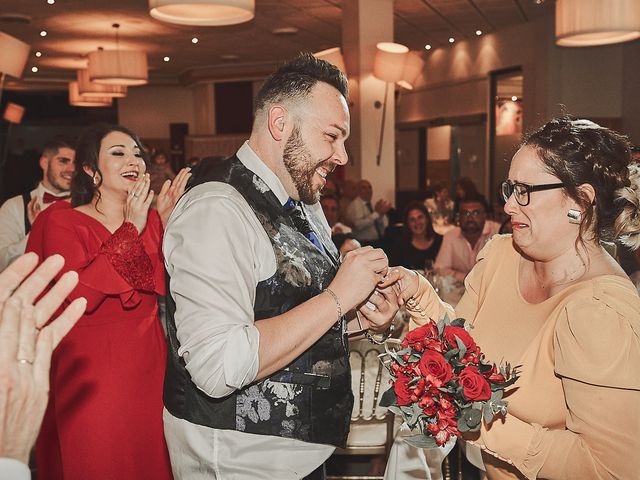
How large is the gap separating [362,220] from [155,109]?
12.7 meters

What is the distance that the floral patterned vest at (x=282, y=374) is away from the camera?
172cm

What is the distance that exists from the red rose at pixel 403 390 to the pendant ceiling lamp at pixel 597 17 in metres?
4.99

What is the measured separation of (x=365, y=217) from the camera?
755 cm

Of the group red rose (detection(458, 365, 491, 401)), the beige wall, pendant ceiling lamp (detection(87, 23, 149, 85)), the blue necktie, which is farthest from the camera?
the beige wall

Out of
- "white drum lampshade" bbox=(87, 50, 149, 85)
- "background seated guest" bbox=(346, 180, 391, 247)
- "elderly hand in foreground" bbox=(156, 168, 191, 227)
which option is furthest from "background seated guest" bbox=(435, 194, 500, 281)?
"white drum lampshade" bbox=(87, 50, 149, 85)

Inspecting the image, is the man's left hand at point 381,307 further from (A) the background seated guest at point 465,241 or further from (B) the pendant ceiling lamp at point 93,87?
(B) the pendant ceiling lamp at point 93,87

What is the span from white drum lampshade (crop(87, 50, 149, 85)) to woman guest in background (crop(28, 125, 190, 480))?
752 centimetres

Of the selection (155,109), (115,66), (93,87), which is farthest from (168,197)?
(155,109)

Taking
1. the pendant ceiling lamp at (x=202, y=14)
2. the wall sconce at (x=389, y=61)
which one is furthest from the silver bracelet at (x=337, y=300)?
the wall sconce at (x=389, y=61)

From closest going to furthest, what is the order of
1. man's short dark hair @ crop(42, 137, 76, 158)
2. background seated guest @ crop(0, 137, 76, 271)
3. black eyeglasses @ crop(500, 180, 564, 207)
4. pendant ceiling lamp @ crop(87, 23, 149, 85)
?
black eyeglasses @ crop(500, 180, 564, 207) → background seated guest @ crop(0, 137, 76, 271) → man's short dark hair @ crop(42, 137, 76, 158) → pendant ceiling lamp @ crop(87, 23, 149, 85)

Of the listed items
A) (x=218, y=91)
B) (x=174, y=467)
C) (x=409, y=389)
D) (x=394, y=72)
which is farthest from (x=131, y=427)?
(x=218, y=91)

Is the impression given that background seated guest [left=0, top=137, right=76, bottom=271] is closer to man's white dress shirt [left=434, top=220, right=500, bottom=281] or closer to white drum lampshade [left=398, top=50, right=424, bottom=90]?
man's white dress shirt [left=434, top=220, right=500, bottom=281]

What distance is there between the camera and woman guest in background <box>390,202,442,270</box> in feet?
18.5

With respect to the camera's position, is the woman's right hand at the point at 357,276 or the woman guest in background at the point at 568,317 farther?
the woman's right hand at the point at 357,276
